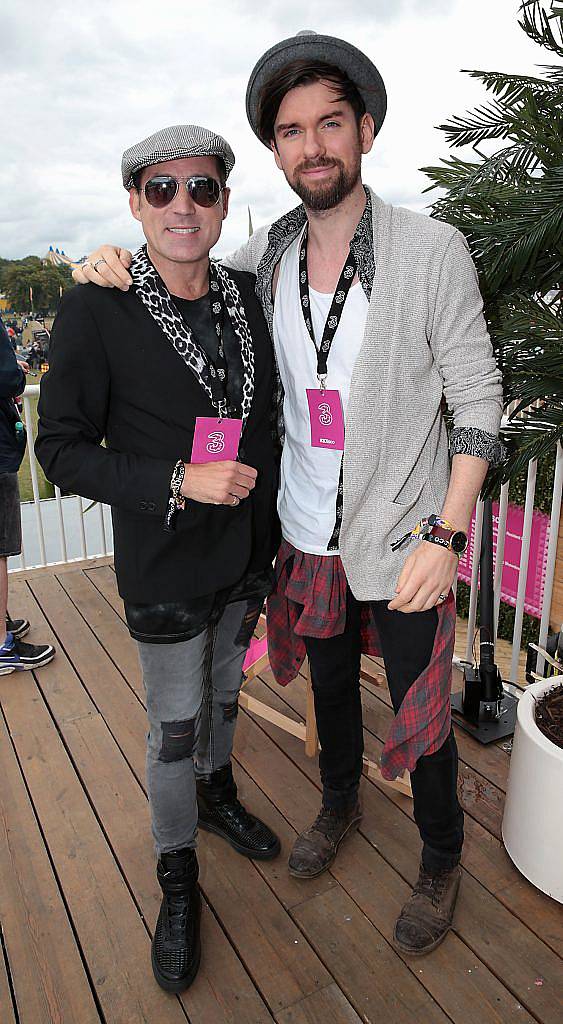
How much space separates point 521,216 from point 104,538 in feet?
9.89

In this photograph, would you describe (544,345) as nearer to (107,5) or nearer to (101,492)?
(101,492)

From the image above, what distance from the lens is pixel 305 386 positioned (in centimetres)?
138

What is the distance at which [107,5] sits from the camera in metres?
3.41

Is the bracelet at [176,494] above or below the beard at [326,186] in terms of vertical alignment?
below

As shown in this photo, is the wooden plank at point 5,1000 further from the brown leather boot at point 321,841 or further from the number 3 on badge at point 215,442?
the number 3 on badge at point 215,442

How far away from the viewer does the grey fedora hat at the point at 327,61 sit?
3.98ft

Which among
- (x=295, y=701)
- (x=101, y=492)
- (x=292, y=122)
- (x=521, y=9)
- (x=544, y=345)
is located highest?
(x=521, y=9)

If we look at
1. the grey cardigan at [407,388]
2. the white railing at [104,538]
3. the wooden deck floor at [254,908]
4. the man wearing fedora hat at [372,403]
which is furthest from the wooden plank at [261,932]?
the white railing at [104,538]

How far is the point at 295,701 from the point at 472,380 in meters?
1.60

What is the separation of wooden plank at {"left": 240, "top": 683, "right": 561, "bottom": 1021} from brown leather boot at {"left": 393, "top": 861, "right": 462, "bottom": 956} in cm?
7

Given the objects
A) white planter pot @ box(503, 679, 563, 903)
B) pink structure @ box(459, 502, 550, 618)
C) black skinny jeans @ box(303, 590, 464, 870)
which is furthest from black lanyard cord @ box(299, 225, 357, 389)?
pink structure @ box(459, 502, 550, 618)

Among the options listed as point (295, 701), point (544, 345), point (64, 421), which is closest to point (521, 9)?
point (544, 345)

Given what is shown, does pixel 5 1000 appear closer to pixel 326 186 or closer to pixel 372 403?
pixel 372 403

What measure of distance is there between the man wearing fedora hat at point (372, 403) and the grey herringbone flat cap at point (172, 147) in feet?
0.50
